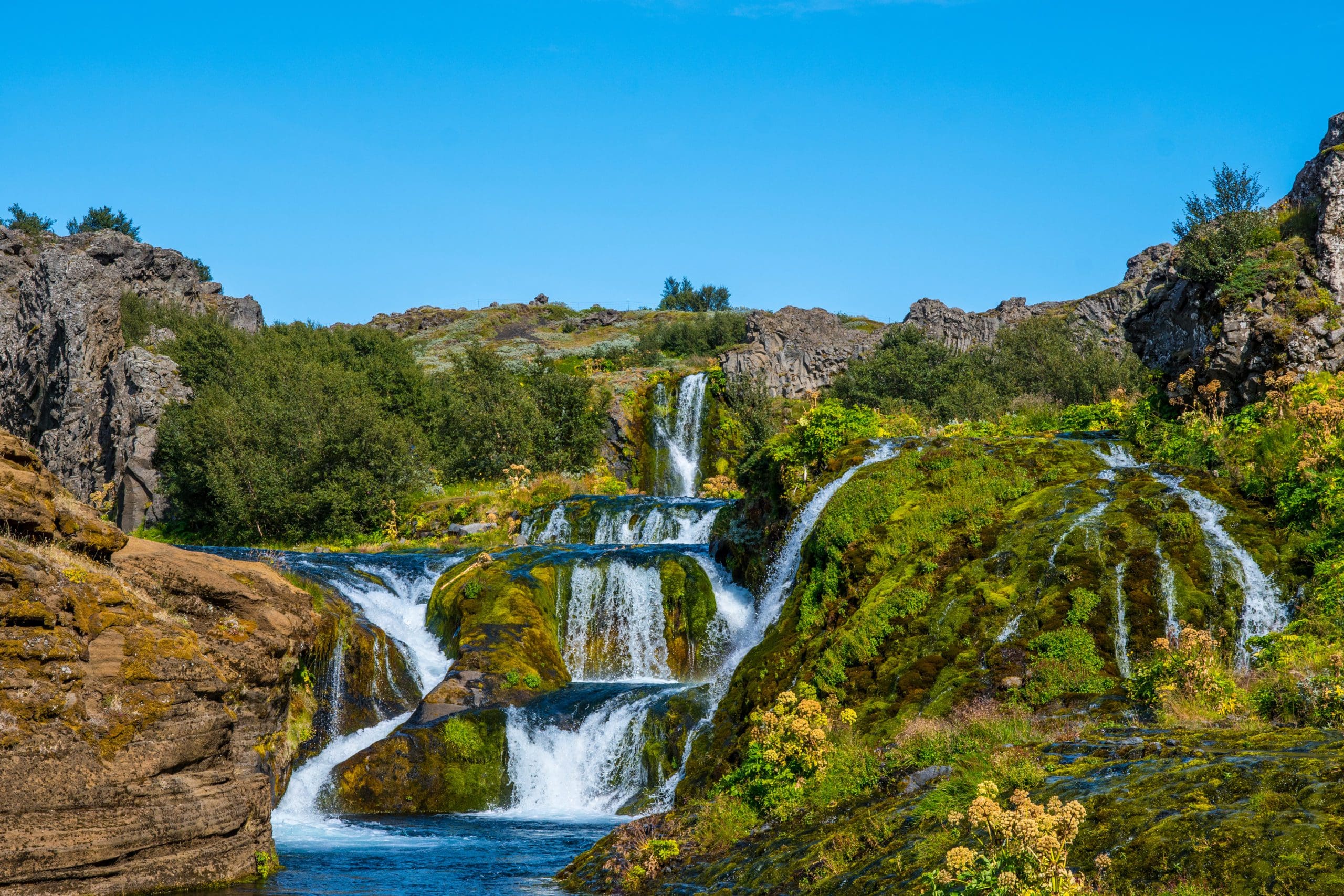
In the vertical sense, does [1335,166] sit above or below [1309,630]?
Result: above

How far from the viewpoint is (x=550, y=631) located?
22141 millimetres

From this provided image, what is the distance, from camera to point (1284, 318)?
19.2 meters

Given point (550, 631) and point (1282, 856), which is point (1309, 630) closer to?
point (1282, 856)

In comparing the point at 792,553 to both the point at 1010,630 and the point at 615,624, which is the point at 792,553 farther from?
the point at 615,624

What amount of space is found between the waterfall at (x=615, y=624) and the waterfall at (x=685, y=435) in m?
19.4

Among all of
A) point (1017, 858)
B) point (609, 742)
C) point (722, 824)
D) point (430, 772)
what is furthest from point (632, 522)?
point (1017, 858)

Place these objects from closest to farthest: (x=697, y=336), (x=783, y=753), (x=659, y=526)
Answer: (x=783, y=753) → (x=659, y=526) → (x=697, y=336)

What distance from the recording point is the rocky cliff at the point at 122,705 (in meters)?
8.77

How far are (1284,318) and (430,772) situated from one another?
1801 cm

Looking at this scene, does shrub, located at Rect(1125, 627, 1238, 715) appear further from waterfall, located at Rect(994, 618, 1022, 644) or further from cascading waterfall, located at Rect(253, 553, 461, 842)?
cascading waterfall, located at Rect(253, 553, 461, 842)

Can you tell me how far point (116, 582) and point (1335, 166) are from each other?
22442 mm

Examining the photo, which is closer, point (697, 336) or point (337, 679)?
point (337, 679)

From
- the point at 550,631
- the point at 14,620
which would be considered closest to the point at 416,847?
the point at 14,620

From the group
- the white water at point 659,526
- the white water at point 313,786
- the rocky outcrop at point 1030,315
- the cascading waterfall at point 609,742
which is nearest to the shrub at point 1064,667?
the cascading waterfall at point 609,742
